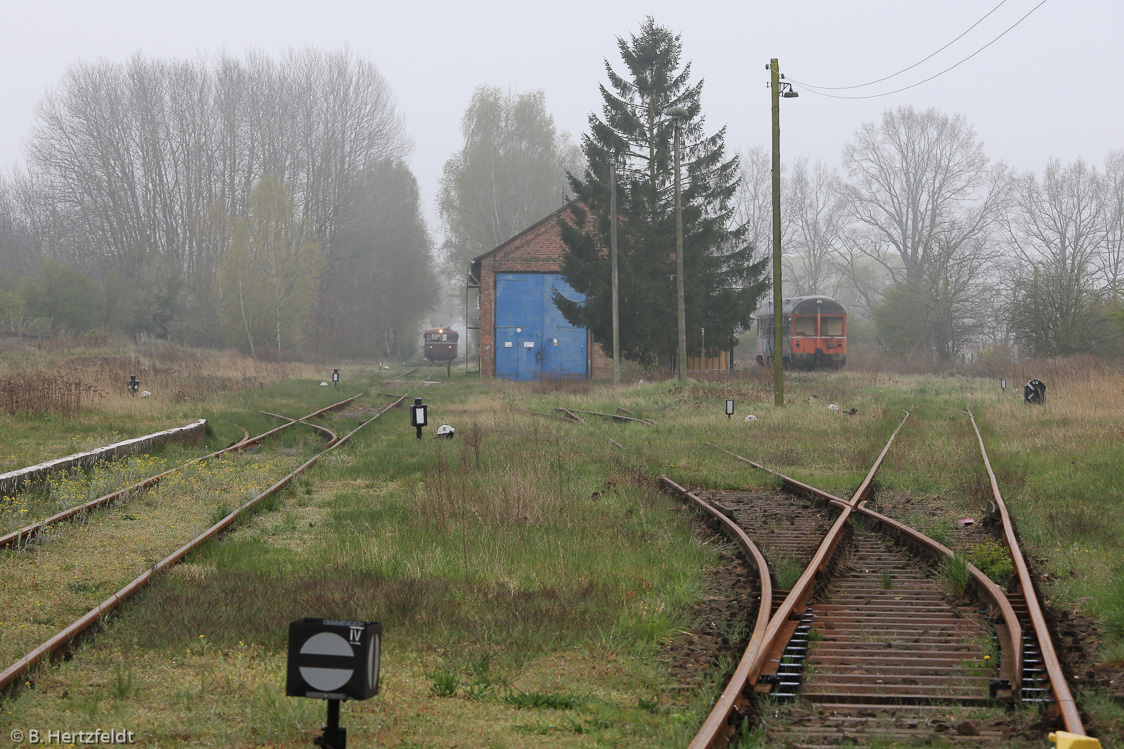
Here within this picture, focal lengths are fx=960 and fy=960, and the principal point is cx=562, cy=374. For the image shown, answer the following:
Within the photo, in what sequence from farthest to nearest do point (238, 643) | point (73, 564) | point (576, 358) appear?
1. point (576, 358)
2. point (73, 564)
3. point (238, 643)

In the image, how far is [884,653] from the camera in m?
5.38

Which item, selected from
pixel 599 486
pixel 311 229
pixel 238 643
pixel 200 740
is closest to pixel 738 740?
pixel 200 740

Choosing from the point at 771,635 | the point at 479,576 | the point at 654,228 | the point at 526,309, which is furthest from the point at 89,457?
the point at 526,309

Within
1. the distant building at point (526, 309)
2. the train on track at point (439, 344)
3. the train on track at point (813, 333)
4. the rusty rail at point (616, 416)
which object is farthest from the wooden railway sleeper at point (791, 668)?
the train on track at point (439, 344)

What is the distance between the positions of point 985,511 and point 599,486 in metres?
4.36

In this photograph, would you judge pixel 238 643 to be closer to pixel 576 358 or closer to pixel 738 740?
pixel 738 740

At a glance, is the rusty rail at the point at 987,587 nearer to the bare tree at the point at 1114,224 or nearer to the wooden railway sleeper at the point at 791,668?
the wooden railway sleeper at the point at 791,668

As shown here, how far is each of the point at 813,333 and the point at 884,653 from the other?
39.3 metres

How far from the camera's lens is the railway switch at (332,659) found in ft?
10.6

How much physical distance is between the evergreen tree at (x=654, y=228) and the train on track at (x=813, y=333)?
6.52 meters

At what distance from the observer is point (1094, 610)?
6016 millimetres

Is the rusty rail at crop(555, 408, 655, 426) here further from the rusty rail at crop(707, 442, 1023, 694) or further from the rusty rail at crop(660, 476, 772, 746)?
the rusty rail at crop(660, 476, 772, 746)

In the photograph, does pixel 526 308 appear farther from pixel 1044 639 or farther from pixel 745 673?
pixel 745 673

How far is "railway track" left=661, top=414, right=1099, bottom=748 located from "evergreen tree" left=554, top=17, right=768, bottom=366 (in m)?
28.0
